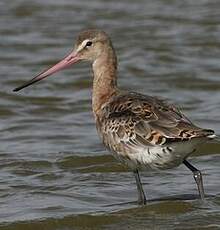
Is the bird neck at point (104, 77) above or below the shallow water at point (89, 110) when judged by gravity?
above

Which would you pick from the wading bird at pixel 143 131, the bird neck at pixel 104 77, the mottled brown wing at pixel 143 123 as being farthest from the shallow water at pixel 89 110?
the bird neck at pixel 104 77

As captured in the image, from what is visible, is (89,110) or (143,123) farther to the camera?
(89,110)

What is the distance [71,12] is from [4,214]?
10524 mm

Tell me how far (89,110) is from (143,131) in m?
4.85

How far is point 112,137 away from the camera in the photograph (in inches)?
364

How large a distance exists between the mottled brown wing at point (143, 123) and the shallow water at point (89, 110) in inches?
26.2

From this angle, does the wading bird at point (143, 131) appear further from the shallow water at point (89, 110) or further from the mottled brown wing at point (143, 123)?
the shallow water at point (89, 110)

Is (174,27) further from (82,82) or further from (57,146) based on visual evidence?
(57,146)

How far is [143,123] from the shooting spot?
9.06 meters

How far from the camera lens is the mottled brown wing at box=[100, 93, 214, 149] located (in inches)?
344

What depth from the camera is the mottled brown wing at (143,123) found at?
28.7ft

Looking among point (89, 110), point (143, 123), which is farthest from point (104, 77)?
point (89, 110)

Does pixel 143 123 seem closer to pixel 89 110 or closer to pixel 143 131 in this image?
pixel 143 131

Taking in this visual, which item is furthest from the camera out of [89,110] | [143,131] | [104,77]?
[89,110]
